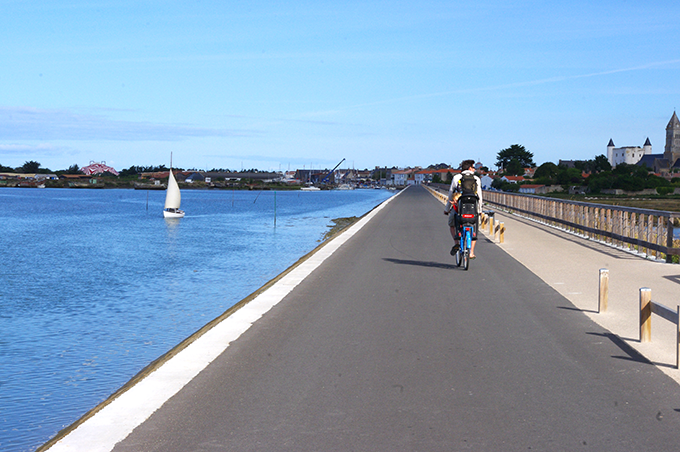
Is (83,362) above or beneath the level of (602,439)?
beneath

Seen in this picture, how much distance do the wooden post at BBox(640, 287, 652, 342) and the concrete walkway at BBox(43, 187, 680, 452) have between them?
127 millimetres

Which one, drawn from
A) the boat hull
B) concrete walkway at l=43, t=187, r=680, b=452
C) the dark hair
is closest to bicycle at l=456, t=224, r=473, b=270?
the dark hair

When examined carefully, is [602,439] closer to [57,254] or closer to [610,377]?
[610,377]

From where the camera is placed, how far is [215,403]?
5312 millimetres

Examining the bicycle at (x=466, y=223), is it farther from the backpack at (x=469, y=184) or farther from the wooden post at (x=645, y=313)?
the wooden post at (x=645, y=313)

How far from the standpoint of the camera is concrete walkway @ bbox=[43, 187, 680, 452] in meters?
4.61

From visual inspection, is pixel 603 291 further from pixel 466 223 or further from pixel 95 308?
pixel 95 308

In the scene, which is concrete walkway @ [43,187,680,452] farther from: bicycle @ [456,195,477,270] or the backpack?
the backpack

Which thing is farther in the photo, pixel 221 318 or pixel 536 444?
pixel 221 318

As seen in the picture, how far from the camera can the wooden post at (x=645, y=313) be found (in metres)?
7.25

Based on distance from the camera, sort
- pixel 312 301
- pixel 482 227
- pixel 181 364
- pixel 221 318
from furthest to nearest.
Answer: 1. pixel 482 227
2. pixel 312 301
3. pixel 221 318
4. pixel 181 364

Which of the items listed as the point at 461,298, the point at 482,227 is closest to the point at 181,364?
the point at 461,298

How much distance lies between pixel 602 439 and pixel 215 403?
110 inches

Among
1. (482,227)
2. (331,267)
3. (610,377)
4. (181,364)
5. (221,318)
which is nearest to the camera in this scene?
(610,377)
